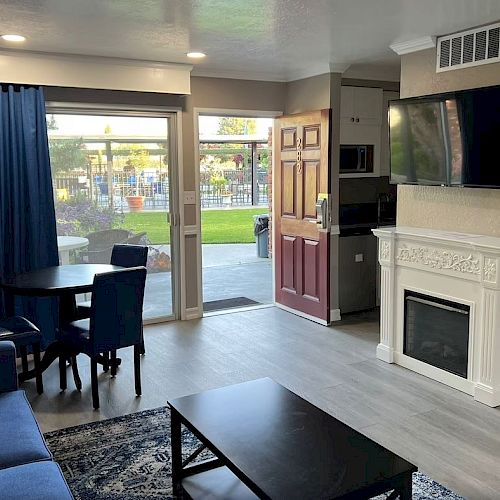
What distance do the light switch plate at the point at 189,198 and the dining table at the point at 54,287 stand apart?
1.35 m

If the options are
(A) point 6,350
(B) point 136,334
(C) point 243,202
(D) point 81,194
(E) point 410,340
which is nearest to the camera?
(A) point 6,350

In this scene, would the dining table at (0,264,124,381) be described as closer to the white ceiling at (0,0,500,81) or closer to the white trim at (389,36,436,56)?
the white ceiling at (0,0,500,81)

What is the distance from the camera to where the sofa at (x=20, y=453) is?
193 centimetres

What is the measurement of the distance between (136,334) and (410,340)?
203 cm

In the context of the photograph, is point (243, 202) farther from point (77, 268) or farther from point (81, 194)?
point (77, 268)

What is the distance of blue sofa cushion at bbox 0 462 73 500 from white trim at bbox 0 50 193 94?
131 inches

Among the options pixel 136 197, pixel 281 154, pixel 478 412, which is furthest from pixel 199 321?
pixel 478 412

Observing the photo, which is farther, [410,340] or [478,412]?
[410,340]

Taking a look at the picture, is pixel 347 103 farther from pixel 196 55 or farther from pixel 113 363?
pixel 113 363

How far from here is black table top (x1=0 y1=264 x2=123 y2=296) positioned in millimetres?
3674

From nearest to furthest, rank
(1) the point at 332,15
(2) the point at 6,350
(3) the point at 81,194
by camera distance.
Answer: (2) the point at 6,350, (1) the point at 332,15, (3) the point at 81,194

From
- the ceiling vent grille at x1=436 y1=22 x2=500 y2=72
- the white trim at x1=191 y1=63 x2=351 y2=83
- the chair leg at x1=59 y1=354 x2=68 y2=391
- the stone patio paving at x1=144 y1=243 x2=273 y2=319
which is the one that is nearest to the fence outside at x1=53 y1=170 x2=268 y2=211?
the stone patio paving at x1=144 y1=243 x2=273 y2=319

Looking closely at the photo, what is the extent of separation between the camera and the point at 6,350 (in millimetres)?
2758

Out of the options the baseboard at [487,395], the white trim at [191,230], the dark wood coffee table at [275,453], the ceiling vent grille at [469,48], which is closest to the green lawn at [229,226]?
the white trim at [191,230]
